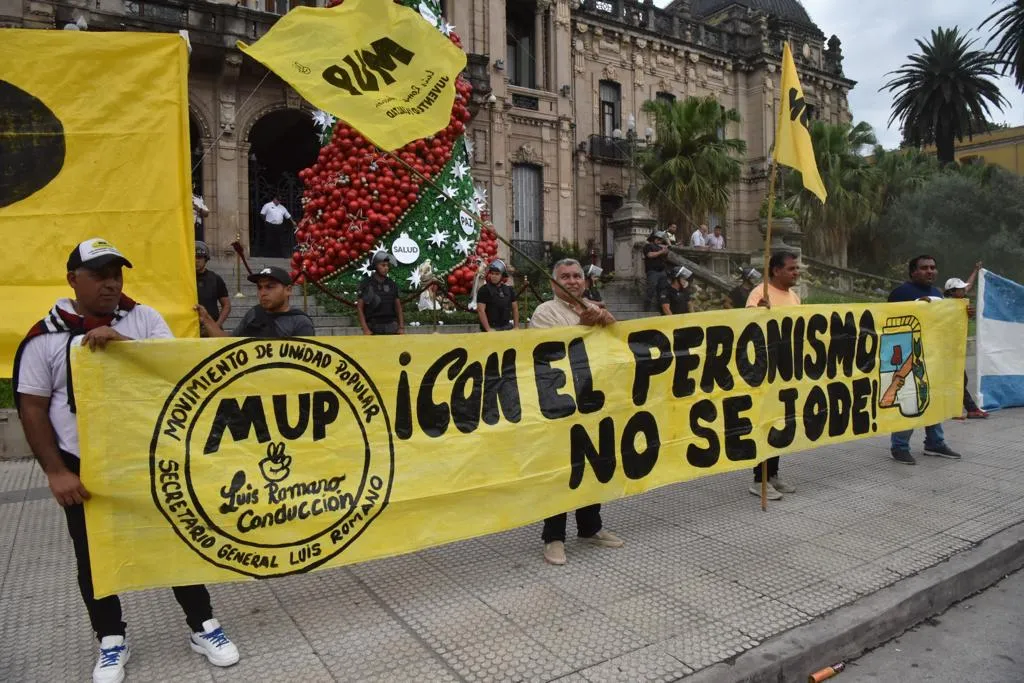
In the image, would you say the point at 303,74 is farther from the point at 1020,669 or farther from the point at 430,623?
the point at 1020,669

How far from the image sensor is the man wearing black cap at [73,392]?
2773 millimetres

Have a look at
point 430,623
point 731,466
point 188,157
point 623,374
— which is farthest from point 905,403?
point 188,157

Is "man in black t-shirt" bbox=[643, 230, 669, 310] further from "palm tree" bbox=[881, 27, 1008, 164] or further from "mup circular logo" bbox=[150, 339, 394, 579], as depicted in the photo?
"palm tree" bbox=[881, 27, 1008, 164]

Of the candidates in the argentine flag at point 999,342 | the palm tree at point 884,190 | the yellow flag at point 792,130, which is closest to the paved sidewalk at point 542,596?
the yellow flag at point 792,130

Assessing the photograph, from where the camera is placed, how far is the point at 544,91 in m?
23.3

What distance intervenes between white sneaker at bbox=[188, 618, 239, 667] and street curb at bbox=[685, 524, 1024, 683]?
2.01 metres

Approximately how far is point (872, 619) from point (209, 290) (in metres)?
6.14

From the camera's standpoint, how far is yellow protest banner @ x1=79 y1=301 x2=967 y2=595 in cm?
299

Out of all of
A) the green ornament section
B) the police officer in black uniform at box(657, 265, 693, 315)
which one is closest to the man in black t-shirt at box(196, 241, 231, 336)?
the green ornament section

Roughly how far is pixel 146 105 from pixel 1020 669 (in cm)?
545

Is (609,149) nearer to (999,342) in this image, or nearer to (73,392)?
(999,342)

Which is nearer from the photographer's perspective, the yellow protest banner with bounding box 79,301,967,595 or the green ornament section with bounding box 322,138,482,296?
the yellow protest banner with bounding box 79,301,967,595

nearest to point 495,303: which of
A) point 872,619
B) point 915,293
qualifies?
point 915,293

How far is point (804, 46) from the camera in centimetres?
3416
